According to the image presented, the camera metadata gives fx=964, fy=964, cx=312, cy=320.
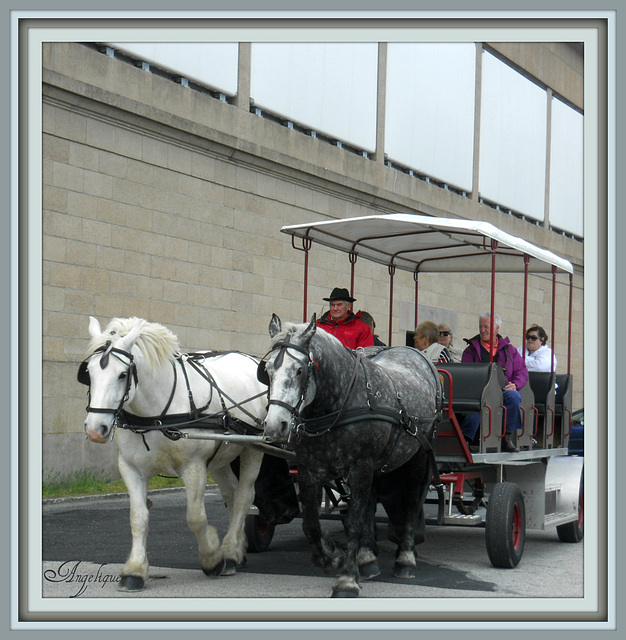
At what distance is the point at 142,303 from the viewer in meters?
13.4

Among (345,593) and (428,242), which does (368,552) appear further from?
(428,242)

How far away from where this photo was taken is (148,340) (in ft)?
22.2

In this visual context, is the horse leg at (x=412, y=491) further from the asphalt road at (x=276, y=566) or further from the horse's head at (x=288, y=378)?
the horse's head at (x=288, y=378)

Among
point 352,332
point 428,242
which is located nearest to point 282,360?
point 352,332

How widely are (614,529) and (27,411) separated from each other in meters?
3.36

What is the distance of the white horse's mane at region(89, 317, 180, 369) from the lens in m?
6.55

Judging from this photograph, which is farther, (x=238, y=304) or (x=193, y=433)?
(x=238, y=304)

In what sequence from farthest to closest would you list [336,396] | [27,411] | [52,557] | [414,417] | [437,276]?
[437,276] → [52,557] → [414,417] → [336,396] → [27,411]

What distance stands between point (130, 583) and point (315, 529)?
1327 mm

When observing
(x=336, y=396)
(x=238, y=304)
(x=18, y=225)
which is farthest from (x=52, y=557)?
(x=238, y=304)

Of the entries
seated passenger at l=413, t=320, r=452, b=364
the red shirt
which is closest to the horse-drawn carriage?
the red shirt

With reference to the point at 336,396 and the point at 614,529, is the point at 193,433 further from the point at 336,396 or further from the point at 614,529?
the point at 614,529

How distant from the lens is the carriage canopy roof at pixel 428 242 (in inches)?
319

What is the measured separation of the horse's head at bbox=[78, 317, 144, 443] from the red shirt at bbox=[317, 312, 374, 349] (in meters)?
2.33
